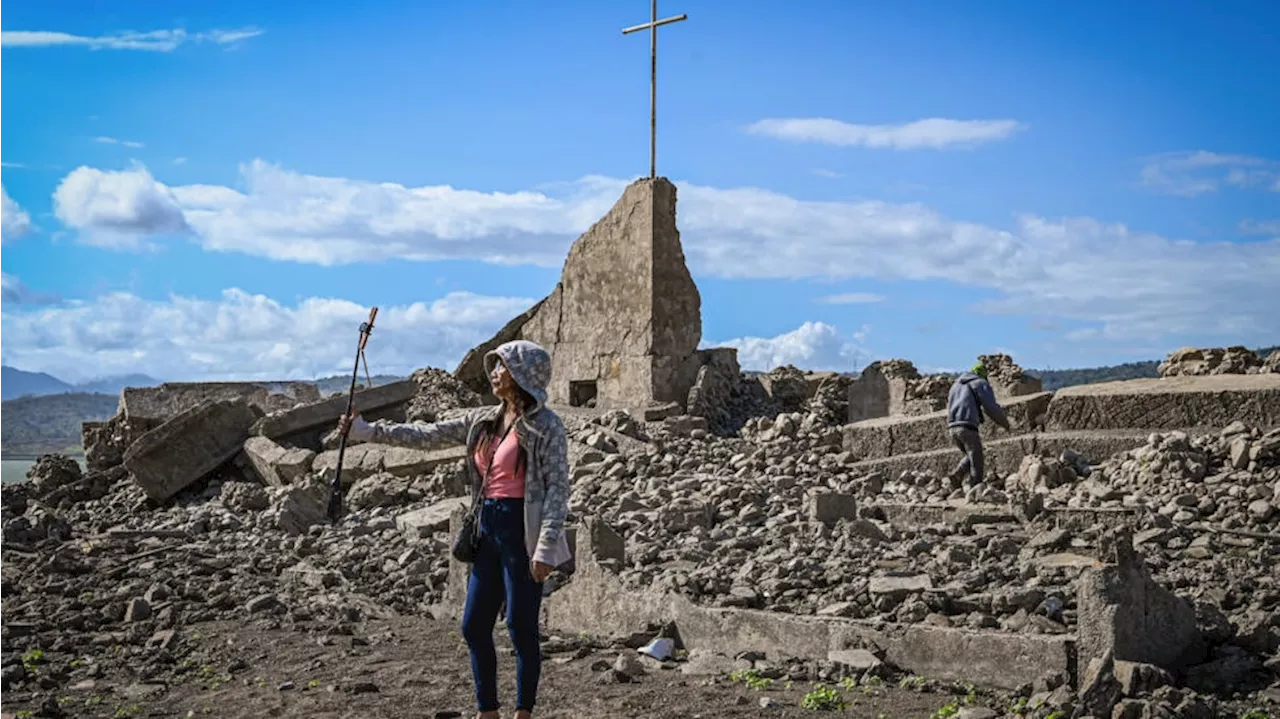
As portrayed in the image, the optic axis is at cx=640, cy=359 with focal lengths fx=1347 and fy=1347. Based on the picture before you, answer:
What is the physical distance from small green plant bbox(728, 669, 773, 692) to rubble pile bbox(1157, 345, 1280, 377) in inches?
451

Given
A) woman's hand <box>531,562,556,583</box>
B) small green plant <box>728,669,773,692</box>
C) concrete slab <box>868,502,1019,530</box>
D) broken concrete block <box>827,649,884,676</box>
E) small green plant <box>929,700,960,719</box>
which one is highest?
woman's hand <box>531,562,556,583</box>

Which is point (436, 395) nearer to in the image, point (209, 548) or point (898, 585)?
point (209, 548)

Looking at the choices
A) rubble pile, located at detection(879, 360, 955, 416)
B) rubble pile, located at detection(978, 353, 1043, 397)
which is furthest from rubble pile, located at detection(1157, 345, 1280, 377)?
rubble pile, located at detection(879, 360, 955, 416)

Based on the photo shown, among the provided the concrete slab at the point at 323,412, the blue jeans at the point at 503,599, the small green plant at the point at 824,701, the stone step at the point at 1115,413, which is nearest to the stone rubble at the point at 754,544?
the small green plant at the point at 824,701

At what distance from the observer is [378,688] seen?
6.99 metres

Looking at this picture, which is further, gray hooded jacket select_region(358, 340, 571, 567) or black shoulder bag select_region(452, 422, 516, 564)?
black shoulder bag select_region(452, 422, 516, 564)

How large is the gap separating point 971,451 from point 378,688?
7.66m

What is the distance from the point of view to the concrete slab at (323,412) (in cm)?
1762

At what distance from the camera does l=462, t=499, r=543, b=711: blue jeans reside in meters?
5.55

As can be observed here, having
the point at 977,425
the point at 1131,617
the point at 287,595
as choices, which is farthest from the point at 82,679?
the point at 977,425

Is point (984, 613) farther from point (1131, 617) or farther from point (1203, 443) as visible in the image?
point (1203, 443)

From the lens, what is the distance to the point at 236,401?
1781cm

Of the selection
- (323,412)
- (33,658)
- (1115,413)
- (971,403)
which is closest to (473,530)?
(33,658)

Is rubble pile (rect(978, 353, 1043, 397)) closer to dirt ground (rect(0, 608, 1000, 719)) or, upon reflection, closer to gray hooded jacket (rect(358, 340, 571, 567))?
dirt ground (rect(0, 608, 1000, 719))
